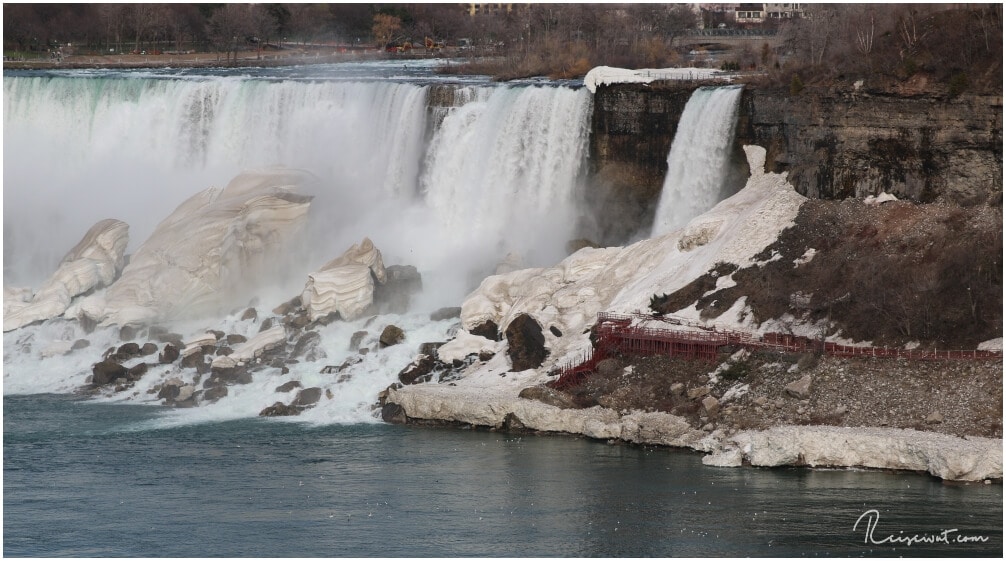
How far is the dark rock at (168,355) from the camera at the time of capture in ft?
220

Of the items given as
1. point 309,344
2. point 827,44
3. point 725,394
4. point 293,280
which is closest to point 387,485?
point 725,394

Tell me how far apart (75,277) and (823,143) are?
29954mm

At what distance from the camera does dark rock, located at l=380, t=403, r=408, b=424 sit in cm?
5953

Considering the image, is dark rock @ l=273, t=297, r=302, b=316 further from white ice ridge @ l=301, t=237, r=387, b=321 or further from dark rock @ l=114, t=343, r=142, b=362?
dark rock @ l=114, t=343, r=142, b=362

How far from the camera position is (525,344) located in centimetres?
6159

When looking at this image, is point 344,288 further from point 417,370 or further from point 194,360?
point 417,370

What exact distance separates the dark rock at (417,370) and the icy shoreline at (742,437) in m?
1.89

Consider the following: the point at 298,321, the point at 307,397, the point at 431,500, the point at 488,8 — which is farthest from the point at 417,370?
the point at 488,8

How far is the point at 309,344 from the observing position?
66375 millimetres

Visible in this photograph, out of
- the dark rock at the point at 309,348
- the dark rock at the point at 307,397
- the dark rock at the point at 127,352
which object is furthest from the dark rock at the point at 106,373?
the dark rock at the point at 307,397

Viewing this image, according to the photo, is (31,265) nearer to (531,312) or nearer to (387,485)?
(531,312)

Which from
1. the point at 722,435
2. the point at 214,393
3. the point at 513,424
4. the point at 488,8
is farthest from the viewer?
the point at 488,8

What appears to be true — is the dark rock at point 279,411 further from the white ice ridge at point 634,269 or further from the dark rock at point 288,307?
the dark rock at point 288,307

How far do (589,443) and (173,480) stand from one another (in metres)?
12.4
